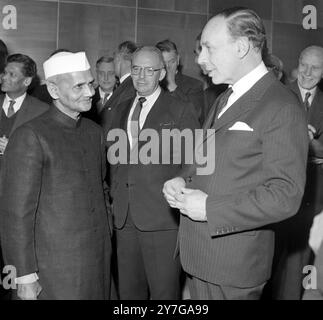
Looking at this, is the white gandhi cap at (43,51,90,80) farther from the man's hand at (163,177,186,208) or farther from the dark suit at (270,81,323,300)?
the dark suit at (270,81,323,300)

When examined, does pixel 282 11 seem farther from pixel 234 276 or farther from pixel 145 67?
pixel 234 276

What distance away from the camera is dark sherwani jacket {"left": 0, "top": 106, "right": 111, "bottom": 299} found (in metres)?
2.29

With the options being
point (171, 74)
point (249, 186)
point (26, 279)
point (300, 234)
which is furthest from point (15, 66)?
point (249, 186)

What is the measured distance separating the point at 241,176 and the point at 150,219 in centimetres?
132

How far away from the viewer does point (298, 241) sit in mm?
3744

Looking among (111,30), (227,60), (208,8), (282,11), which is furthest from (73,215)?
(282,11)

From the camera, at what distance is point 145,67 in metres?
3.42

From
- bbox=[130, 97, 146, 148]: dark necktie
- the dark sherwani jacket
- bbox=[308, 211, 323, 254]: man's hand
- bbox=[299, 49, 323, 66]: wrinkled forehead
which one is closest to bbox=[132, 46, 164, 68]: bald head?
bbox=[130, 97, 146, 148]: dark necktie

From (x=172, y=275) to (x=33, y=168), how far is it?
1298mm

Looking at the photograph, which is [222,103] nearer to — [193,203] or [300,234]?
[193,203]

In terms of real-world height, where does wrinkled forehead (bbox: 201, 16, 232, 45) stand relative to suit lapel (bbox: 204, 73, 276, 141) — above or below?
above

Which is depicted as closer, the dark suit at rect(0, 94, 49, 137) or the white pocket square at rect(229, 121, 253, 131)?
the white pocket square at rect(229, 121, 253, 131)

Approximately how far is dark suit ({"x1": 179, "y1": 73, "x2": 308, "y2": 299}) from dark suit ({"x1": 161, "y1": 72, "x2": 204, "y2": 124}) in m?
2.10

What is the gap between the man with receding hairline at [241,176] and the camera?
180cm
